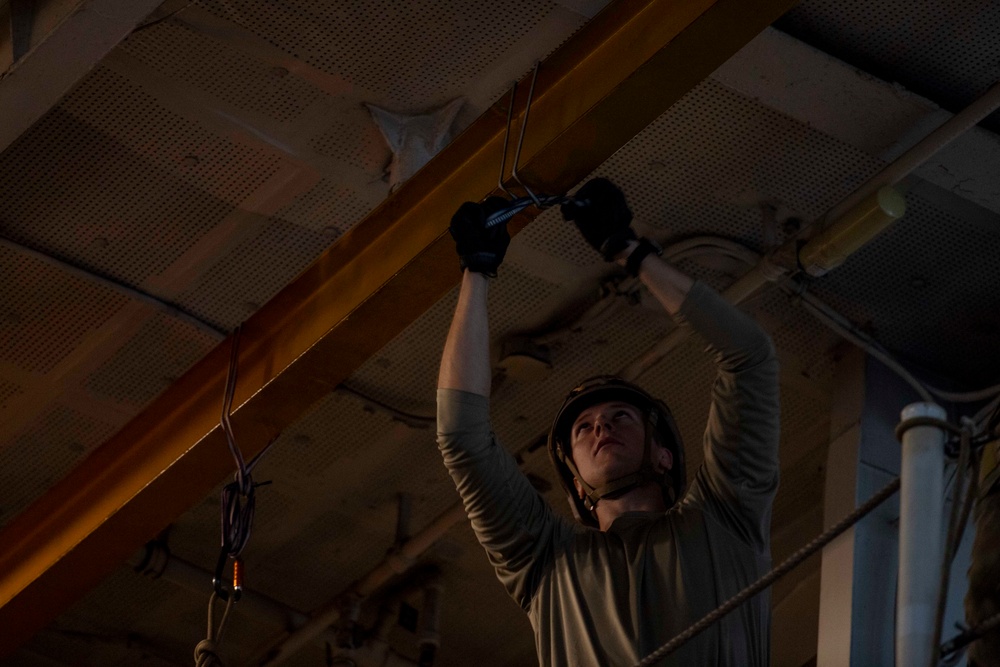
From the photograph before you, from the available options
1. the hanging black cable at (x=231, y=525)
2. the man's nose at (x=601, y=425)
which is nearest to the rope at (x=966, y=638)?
the man's nose at (x=601, y=425)

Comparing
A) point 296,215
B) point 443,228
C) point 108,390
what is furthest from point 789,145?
point 108,390

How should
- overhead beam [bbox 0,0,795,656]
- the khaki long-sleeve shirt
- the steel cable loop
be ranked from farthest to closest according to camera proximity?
overhead beam [bbox 0,0,795,656], the khaki long-sleeve shirt, the steel cable loop

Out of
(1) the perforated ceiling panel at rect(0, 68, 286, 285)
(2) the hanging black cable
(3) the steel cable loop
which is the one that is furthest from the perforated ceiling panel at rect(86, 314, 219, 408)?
(3) the steel cable loop

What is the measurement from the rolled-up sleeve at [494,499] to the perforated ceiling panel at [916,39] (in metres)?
1.89

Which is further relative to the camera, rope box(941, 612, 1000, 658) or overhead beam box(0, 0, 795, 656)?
overhead beam box(0, 0, 795, 656)

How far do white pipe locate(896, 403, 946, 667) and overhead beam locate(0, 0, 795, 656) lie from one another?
6.64ft

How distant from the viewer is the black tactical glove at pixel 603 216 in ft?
12.6

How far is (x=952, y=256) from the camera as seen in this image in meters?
5.57

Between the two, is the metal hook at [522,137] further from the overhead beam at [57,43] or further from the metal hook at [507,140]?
the overhead beam at [57,43]

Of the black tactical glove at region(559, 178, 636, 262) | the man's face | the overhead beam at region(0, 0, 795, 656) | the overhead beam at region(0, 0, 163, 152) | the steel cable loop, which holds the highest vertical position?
the overhead beam at region(0, 0, 163, 152)

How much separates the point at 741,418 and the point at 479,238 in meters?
0.81

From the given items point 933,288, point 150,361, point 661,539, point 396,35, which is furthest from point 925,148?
point 150,361

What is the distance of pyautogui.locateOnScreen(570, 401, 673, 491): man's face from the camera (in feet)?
12.6

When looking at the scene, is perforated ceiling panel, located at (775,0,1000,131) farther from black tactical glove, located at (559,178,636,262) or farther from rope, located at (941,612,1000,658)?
rope, located at (941,612,1000,658)
